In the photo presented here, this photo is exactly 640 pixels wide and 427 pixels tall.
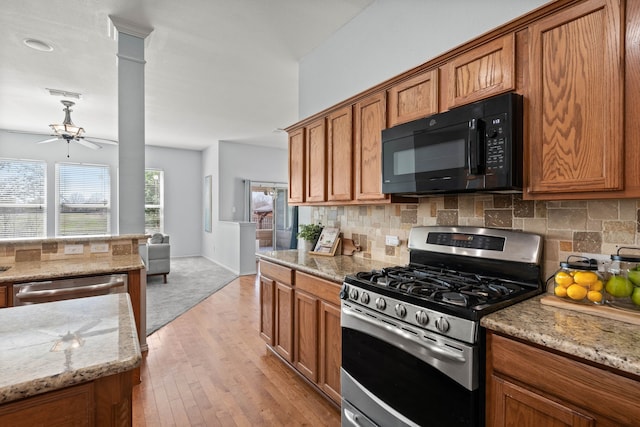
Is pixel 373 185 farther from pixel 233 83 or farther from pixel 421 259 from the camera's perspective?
pixel 233 83

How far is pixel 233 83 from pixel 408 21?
8.42 feet

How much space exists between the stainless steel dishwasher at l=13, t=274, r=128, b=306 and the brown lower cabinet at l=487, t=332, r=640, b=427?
7.40 feet

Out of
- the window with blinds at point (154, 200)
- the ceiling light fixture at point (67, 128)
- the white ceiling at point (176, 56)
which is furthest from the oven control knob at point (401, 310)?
the window with blinds at point (154, 200)

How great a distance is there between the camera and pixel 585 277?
1.31 m

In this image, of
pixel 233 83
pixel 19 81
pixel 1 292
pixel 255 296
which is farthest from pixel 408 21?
pixel 19 81

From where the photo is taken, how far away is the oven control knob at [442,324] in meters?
1.30

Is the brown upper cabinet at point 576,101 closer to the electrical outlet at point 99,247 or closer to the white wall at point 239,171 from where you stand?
the electrical outlet at point 99,247

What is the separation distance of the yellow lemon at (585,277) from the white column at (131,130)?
316 cm

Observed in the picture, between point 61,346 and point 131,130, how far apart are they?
255 centimetres

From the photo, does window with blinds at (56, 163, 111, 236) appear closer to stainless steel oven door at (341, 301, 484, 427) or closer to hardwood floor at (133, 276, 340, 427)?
hardwood floor at (133, 276, 340, 427)

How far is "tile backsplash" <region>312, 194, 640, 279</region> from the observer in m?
1.41

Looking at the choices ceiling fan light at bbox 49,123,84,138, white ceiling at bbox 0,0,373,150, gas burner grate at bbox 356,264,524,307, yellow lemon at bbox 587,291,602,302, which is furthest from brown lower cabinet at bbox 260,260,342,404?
ceiling fan light at bbox 49,123,84,138

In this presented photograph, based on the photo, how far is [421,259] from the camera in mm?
2119

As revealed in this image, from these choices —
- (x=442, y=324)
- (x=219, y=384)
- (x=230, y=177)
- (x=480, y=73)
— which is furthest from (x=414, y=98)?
(x=230, y=177)
